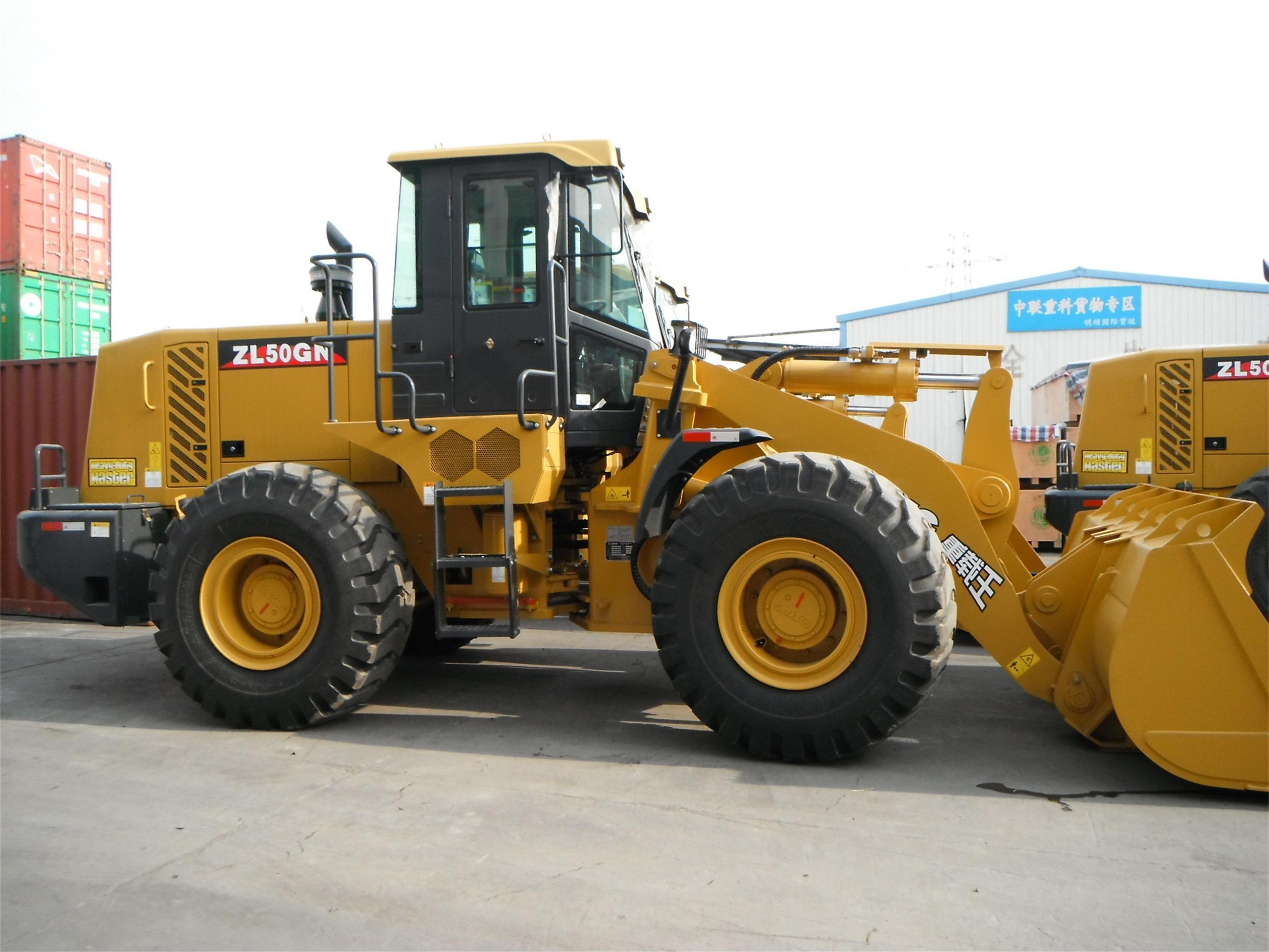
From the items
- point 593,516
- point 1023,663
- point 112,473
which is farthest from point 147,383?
point 1023,663

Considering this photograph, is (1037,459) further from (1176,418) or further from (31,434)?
(31,434)

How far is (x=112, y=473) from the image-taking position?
20.3ft

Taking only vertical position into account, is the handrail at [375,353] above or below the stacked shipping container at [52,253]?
below

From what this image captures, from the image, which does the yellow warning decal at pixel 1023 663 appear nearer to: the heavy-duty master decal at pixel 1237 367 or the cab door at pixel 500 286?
the cab door at pixel 500 286

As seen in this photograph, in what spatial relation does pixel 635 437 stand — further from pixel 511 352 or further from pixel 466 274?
pixel 466 274

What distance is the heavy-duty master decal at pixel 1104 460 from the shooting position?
340 inches

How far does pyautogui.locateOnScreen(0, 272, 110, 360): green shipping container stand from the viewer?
11.8m

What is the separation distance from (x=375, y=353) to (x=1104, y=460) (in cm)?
692

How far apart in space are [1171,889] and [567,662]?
445 cm

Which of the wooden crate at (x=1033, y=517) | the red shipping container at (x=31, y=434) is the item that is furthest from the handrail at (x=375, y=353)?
the wooden crate at (x=1033, y=517)

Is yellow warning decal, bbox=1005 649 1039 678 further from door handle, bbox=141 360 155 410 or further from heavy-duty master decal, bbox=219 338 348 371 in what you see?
door handle, bbox=141 360 155 410

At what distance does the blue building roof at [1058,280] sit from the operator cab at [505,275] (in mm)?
19735

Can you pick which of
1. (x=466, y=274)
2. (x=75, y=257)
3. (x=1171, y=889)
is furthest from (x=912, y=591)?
(x=75, y=257)

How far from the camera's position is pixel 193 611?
513 centimetres
